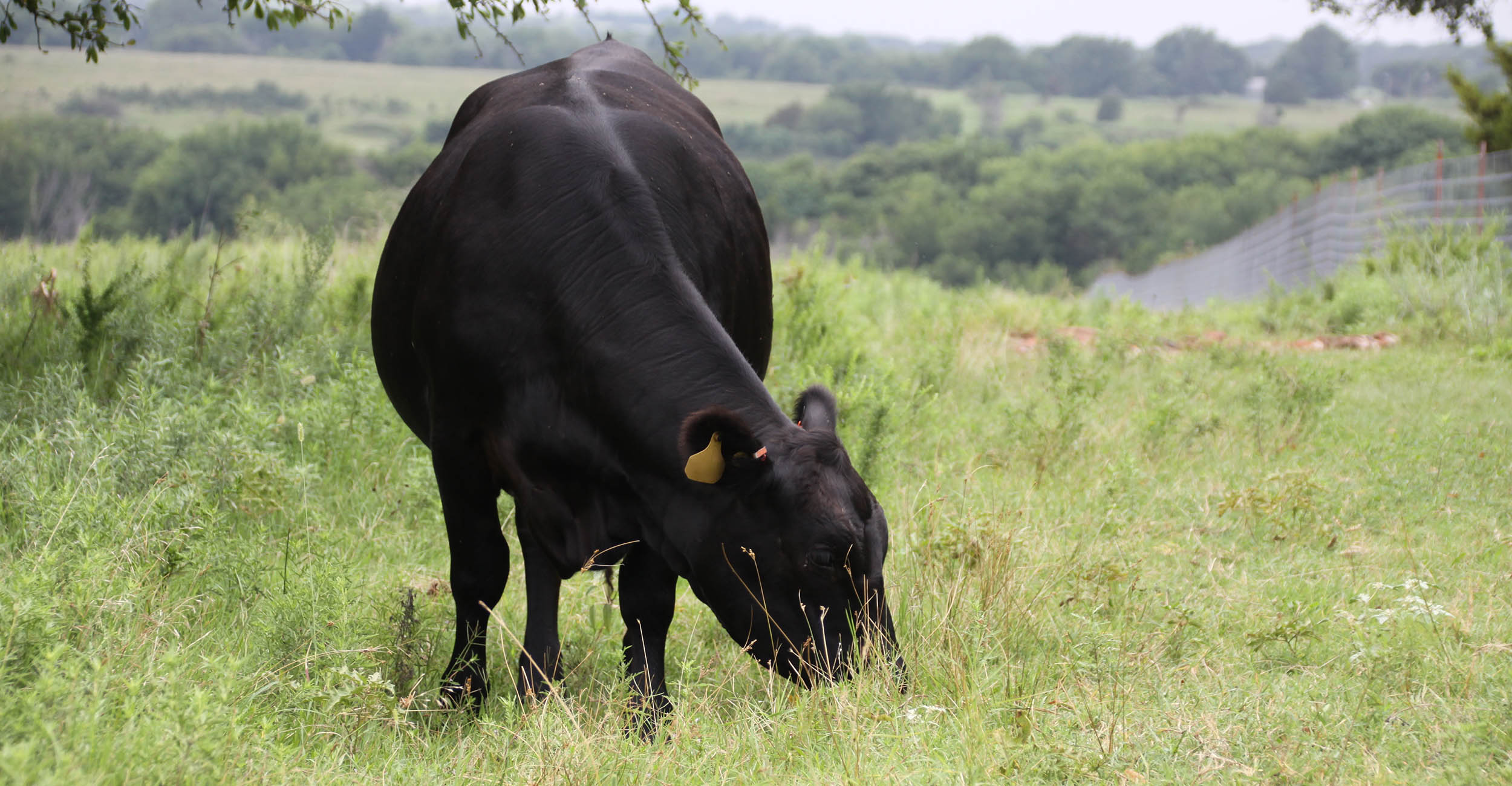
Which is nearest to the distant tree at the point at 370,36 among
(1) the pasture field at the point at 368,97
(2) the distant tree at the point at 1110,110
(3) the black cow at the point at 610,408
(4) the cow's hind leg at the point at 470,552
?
(1) the pasture field at the point at 368,97

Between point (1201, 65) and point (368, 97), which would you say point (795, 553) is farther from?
point (1201, 65)

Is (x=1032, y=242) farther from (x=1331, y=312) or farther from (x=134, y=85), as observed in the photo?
(x=1331, y=312)

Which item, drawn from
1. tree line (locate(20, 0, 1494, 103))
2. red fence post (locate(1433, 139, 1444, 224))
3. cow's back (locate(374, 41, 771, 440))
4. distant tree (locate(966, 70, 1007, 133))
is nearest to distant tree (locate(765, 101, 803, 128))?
tree line (locate(20, 0, 1494, 103))

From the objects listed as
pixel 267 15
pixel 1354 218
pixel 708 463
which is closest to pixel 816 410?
pixel 708 463

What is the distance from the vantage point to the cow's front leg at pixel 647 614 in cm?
349

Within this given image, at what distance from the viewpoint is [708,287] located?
374cm

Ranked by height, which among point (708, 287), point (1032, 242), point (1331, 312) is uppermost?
point (708, 287)

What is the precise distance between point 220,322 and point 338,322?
2.59ft

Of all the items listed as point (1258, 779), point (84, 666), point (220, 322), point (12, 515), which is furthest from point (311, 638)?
point (220, 322)

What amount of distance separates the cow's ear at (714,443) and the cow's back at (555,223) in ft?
2.02

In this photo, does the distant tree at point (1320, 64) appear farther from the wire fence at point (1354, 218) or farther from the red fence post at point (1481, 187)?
the red fence post at point (1481, 187)

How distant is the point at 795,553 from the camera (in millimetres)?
3039

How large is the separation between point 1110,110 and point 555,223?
171 m

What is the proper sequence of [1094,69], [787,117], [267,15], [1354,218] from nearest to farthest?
[267,15] < [1354,218] < [787,117] < [1094,69]
